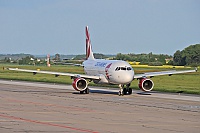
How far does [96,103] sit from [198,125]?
567 inches

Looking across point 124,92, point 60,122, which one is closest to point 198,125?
point 60,122

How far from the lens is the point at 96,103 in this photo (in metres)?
41.7

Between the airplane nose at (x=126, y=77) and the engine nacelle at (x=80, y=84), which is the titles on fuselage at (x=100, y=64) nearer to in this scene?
the engine nacelle at (x=80, y=84)

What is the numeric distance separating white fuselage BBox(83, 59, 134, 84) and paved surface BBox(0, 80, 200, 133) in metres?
→ 6.06

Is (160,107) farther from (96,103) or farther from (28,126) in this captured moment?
(28,126)

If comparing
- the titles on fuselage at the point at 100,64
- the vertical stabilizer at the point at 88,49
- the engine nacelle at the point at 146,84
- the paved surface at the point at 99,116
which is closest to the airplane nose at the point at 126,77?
the engine nacelle at the point at 146,84

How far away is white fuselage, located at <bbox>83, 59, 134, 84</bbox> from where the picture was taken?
50.5 meters

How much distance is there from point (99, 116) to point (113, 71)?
19654 millimetres

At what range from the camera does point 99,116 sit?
105 feet

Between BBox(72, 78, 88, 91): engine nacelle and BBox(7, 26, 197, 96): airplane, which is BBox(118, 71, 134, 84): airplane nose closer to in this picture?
BBox(7, 26, 197, 96): airplane

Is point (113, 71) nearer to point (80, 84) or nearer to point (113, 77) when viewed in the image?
point (113, 77)

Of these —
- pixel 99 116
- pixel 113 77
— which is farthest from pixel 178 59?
pixel 99 116

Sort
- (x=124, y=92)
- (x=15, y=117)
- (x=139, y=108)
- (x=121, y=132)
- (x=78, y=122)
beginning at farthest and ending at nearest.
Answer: (x=124, y=92) → (x=139, y=108) → (x=15, y=117) → (x=78, y=122) → (x=121, y=132)

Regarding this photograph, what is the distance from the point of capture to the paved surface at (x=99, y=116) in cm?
2638
